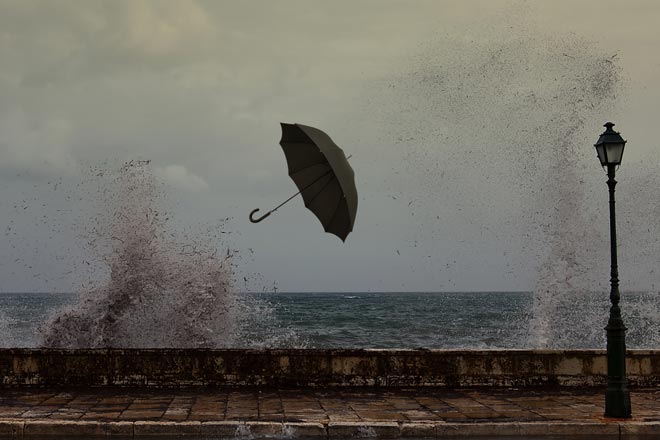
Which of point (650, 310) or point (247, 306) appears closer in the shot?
point (247, 306)

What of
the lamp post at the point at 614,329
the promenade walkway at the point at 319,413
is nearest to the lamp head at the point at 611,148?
the lamp post at the point at 614,329

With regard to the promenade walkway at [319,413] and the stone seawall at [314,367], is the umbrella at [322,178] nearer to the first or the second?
the stone seawall at [314,367]

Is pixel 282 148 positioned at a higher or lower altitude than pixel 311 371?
higher

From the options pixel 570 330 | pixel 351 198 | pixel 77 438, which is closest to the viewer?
pixel 77 438

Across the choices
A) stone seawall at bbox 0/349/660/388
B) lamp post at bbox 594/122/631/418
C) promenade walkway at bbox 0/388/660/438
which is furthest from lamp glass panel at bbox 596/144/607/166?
stone seawall at bbox 0/349/660/388

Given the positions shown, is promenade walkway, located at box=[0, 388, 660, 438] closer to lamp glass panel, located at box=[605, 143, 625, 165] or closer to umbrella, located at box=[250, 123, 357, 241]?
umbrella, located at box=[250, 123, 357, 241]

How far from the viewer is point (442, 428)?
794cm

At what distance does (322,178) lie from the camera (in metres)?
10.1

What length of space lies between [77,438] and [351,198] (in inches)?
177

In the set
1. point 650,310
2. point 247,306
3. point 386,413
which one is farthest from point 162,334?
point 650,310

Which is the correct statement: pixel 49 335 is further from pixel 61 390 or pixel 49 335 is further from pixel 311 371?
pixel 311 371

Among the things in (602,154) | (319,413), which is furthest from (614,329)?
(319,413)

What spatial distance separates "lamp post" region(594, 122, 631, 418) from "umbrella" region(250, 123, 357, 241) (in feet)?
10.5

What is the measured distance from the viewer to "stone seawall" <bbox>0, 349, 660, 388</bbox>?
34.0 ft
